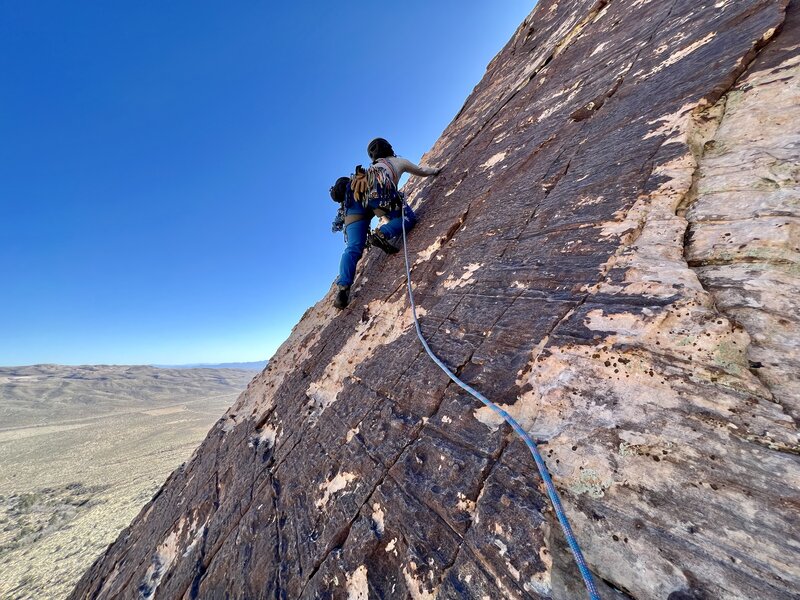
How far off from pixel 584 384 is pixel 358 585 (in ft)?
6.59

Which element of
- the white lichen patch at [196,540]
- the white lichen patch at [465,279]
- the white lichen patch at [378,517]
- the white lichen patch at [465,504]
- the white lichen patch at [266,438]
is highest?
the white lichen patch at [465,279]

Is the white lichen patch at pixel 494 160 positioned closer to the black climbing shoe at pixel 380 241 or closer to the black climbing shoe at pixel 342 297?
the black climbing shoe at pixel 380 241

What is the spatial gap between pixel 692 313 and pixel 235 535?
4.47 meters

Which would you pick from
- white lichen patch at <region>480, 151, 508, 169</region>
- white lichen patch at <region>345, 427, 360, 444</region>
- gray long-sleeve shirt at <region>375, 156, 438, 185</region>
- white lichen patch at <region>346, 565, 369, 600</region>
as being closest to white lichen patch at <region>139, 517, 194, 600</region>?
white lichen patch at <region>345, 427, 360, 444</region>

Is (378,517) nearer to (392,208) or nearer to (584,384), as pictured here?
(584,384)

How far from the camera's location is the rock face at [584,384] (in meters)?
1.54

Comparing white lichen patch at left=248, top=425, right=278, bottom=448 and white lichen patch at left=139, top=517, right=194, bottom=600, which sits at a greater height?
white lichen patch at left=248, top=425, right=278, bottom=448

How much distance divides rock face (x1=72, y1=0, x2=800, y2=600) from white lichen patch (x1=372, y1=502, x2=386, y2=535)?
1cm

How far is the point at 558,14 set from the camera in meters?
6.75

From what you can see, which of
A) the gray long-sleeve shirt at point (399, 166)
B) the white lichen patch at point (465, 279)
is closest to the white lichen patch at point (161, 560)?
the white lichen patch at point (465, 279)

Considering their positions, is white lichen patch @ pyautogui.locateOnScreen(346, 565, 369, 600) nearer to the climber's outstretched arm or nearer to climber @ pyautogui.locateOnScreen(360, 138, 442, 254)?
climber @ pyautogui.locateOnScreen(360, 138, 442, 254)

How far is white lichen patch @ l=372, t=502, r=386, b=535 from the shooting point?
2.38 metres

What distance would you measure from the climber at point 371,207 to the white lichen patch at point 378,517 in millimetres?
3383

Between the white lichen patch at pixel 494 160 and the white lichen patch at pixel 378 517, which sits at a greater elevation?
the white lichen patch at pixel 494 160
